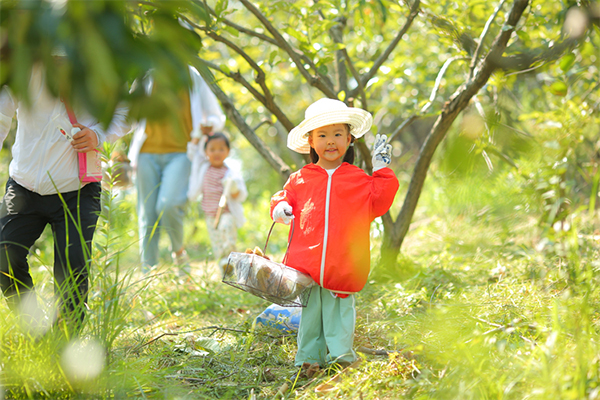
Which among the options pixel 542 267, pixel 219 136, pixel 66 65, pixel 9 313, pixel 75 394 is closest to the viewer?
pixel 66 65

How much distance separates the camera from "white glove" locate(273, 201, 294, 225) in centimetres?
199

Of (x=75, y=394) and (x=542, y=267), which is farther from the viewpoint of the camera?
(x=542, y=267)

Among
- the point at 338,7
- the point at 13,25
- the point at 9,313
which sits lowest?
the point at 9,313

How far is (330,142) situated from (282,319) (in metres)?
0.89

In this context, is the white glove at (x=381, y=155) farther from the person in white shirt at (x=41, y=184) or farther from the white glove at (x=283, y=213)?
the person in white shirt at (x=41, y=184)

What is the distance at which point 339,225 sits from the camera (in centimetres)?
194

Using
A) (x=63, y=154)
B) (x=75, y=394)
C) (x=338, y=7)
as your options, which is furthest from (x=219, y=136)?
(x=75, y=394)

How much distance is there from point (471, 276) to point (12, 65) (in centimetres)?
262

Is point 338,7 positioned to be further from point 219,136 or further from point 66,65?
point 66,65

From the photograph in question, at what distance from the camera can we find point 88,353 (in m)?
1.48

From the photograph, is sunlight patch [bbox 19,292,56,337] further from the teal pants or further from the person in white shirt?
the teal pants

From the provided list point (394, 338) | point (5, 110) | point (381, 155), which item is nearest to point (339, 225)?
point (381, 155)

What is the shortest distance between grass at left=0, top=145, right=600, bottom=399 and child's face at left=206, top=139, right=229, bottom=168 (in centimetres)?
128

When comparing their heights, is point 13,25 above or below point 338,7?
below
